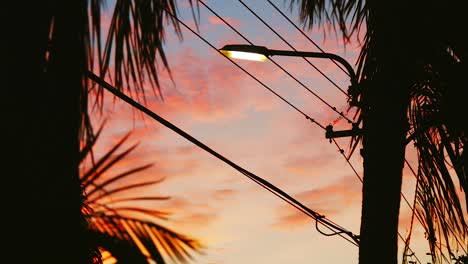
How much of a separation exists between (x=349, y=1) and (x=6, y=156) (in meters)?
3.62

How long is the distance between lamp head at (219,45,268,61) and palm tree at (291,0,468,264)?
74 centimetres

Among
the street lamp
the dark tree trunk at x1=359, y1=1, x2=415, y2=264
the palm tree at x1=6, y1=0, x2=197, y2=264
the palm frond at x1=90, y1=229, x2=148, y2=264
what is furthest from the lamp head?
the palm frond at x1=90, y1=229, x2=148, y2=264

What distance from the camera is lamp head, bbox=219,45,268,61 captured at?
559cm

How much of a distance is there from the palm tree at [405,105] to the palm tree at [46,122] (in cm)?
246

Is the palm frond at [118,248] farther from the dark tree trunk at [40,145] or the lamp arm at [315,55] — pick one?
the lamp arm at [315,55]

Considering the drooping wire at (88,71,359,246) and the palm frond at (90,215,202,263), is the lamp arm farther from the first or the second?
the palm frond at (90,215,202,263)

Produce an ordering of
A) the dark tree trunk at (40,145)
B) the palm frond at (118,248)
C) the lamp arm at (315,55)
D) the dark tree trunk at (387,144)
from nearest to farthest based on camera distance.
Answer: the dark tree trunk at (40,145)
the palm frond at (118,248)
the dark tree trunk at (387,144)
the lamp arm at (315,55)

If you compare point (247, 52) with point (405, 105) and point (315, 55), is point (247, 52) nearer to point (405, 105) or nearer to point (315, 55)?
point (315, 55)

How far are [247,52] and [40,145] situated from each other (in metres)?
3.89

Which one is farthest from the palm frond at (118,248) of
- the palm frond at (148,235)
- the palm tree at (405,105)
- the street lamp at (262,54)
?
the street lamp at (262,54)

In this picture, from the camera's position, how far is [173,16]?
111 inches

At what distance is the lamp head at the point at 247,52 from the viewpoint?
559 cm

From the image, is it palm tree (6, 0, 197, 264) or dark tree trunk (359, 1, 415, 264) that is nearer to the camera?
palm tree (6, 0, 197, 264)

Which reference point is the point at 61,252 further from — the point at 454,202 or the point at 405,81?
the point at 454,202
